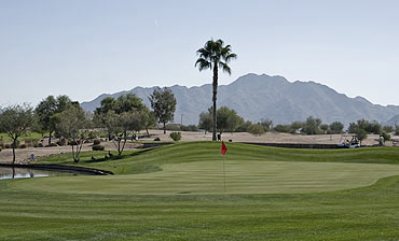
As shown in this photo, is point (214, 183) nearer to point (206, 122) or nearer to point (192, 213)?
point (192, 213)

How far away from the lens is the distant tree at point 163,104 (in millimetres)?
155250

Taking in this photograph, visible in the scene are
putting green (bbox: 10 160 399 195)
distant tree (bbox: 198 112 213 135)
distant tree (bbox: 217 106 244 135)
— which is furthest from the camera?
distant tree (bbox: 198 112 213 135)

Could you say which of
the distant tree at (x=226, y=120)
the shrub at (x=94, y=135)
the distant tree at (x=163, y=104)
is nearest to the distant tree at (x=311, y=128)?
the distant tree at (x=226, y=120)

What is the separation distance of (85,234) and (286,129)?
144 meters

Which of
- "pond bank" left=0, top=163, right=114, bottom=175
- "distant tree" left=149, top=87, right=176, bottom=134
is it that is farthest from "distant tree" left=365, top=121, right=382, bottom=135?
"pond bank" left=0, top=163, right=114, bottom=175

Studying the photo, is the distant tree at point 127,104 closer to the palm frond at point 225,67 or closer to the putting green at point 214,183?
the palm frond at point 225,67

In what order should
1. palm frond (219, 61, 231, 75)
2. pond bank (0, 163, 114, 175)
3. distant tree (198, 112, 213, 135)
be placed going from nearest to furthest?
1. pond bank (0, 163, 114, 175)
2. palm frond (219, 61, 231, 75)
3. distant tree (198, 112, 213, 135)

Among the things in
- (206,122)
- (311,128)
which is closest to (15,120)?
(206,122)

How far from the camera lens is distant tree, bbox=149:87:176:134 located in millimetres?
155250

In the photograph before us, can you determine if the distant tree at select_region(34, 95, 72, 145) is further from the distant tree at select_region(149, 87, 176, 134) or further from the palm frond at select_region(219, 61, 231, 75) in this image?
the palm frond at select_region(219, 61, 231, 75)

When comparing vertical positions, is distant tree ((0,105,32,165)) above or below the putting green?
above

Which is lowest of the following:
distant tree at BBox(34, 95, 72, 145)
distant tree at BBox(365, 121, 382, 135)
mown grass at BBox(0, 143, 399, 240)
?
mown grass at BBox(0, 143, 399, 240)

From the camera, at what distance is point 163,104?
155500 mm

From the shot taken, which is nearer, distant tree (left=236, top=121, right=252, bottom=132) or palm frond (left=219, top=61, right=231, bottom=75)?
palm frond (left=219, top=61, right=231, bottom=75)
